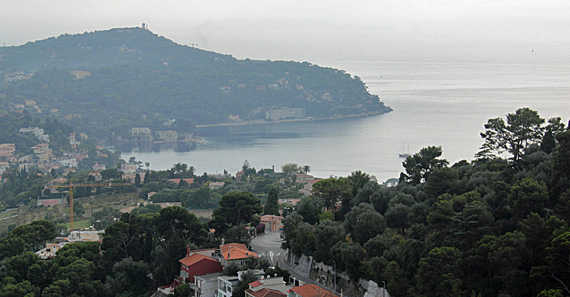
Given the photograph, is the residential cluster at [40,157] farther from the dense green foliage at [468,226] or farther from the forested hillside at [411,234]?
the dense green foliage at [468,226]

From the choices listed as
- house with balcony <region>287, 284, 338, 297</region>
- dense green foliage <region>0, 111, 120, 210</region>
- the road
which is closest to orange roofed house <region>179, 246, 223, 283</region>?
the road

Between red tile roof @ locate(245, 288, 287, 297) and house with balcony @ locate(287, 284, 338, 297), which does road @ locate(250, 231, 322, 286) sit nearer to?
red tile roof @ locate(245, 288, 287, 297)

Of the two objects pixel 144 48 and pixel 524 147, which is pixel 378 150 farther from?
pixel 144 48

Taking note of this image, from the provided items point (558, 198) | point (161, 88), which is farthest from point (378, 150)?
point (161, 88)

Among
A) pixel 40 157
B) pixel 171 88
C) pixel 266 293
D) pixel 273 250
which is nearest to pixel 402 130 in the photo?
pixel 40 157

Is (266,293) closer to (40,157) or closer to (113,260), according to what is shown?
(113,260)
